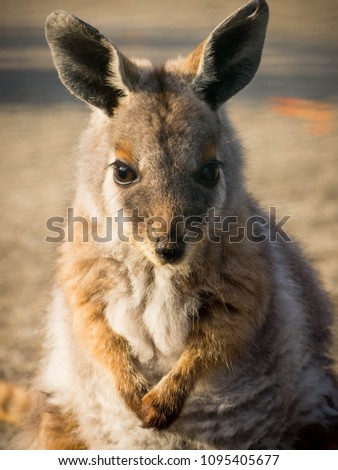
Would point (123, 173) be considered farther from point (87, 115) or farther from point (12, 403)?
point (87, 115)

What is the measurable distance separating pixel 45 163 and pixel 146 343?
9.24 ft

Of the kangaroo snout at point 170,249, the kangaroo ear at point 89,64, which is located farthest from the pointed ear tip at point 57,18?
the kangaroo snout at point 170,249

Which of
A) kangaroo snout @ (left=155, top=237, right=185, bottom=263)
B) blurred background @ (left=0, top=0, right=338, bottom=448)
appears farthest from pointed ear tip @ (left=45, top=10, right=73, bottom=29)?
blurred background @ (left=0, top=0, right=338, bottom=448)

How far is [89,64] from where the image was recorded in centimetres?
209

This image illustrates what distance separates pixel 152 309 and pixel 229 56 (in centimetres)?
79

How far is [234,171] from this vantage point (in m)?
2.08

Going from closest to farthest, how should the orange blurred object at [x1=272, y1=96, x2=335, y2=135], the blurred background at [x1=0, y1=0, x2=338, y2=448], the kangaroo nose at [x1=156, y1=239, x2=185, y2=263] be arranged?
the kangaroo nose at [x1=156, y1=239, x2=185, y2=263], the blurred background at [x1=0, y1=0, x2=338, y2=448], the orange blurred object at [x1=272, y1=96, x2=335, y2=135]

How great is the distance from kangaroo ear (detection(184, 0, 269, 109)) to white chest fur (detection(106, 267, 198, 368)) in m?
0.55

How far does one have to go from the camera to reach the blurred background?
3.58m

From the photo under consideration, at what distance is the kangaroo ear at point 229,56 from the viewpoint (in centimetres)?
202

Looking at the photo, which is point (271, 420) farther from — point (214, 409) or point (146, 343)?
point (146, 343)

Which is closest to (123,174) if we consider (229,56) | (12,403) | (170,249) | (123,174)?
(123,174)
